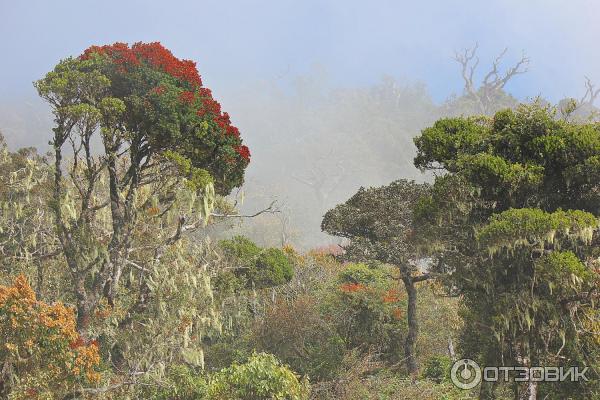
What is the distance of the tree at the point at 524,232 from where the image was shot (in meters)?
10.3

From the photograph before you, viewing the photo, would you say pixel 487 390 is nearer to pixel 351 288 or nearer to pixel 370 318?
pixel 370 318

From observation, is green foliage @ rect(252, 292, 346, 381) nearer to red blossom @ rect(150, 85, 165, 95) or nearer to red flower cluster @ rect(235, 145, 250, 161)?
red flower cluster @ rect(235, 145, 250, 161)

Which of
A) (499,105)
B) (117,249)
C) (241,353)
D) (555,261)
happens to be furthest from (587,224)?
(499,105)

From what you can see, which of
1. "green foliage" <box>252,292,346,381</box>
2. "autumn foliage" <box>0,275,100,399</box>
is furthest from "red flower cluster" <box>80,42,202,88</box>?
"green foliage" <box>252,292,346,381</box>

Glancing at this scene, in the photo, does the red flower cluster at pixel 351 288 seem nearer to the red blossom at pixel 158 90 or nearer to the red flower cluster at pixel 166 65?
the red flower cluster at pixel 166 65

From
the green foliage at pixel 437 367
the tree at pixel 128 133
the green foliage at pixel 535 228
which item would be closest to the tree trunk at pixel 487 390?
the green foliage at pixel 535 228

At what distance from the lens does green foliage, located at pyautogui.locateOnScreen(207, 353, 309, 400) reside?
41.3 feet

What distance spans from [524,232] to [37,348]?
9.50m

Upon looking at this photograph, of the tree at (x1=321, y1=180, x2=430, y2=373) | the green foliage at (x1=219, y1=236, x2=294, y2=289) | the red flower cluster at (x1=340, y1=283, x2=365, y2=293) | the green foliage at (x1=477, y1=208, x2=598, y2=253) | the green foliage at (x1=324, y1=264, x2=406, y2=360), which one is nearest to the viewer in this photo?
the green foliage at (x1=477, y1=208, x2=598, y2=253)

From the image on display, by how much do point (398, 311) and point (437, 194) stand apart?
11629 millimetres

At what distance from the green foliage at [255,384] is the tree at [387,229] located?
7.50 metres

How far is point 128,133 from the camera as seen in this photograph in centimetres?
1245

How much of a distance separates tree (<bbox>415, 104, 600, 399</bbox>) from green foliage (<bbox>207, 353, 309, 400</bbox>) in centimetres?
476

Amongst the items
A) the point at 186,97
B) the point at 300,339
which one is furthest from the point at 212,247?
the point at 186,97
